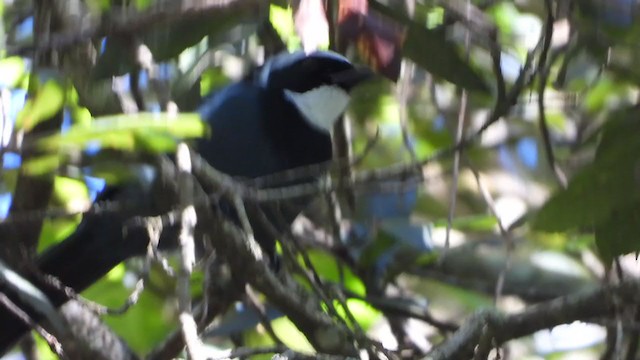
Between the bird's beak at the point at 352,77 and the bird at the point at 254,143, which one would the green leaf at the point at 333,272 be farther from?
the bird's beak at the point at 352,77

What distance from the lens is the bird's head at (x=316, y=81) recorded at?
6.35 ft

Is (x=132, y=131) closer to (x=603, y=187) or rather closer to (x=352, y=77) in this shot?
(x=603, y=187)

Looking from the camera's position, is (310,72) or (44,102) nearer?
(44,102)

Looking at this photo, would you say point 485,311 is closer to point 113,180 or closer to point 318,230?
point 113,180

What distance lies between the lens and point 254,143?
5.99 ft

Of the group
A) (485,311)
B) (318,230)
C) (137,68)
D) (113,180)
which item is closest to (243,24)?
(137,68)

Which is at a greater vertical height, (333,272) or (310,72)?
(310,72)

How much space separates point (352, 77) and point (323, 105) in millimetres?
88

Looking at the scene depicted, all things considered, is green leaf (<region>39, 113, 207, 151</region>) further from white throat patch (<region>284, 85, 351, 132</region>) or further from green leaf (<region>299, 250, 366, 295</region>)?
white throat patch (<region>284, 85, 351, 132</region>)

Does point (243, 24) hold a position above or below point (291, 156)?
above

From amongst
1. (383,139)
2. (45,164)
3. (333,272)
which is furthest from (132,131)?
(383,139)

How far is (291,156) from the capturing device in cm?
189

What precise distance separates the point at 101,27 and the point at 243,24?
0.33 metres

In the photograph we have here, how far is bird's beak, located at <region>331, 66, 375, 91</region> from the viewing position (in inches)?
75.6
